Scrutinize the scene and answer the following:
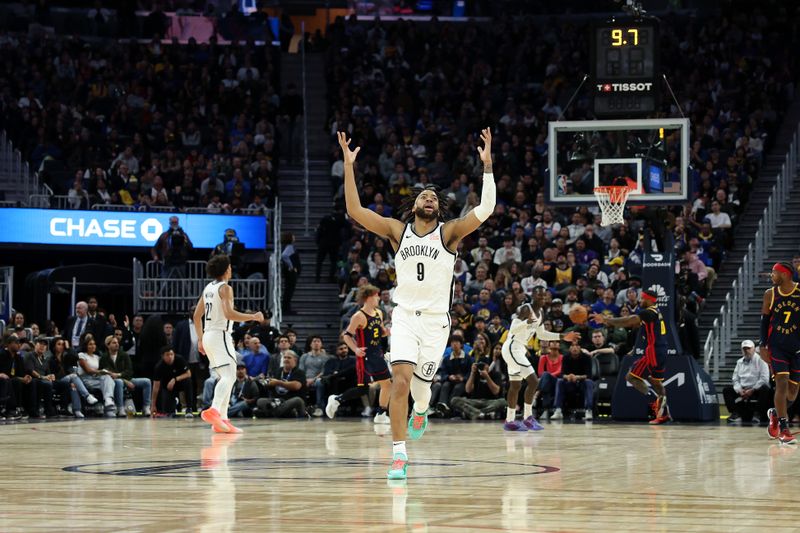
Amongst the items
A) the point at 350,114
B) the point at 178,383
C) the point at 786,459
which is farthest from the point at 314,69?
the point at 786,459

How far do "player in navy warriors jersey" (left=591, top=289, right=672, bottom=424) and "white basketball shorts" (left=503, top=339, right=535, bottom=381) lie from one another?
7.14ft

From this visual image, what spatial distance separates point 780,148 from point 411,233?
22298 millimetres

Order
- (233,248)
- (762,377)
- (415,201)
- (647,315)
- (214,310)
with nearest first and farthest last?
(415,201) < (214,310) < (647,315) < (762,377) < (233,248)

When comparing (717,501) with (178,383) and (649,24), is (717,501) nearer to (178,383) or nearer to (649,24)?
(649,24)

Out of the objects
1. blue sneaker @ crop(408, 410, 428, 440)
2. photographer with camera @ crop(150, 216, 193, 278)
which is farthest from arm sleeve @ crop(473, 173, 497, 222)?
photographer with camera @ crop(150, 216, 193, 278)

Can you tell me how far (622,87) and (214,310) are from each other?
7.38 metres

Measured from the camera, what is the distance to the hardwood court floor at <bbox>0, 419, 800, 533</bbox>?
757cm

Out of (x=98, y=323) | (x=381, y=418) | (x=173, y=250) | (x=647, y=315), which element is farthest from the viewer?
(x=173, y=250)

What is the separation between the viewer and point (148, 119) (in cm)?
3388

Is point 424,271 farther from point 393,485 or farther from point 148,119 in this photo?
point 148,119

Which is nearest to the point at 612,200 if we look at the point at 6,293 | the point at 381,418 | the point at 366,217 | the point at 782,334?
the point at 381,418

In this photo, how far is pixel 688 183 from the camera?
66.8 feet

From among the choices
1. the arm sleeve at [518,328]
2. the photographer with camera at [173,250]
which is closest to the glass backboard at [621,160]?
the arm sleeve at [518,328]

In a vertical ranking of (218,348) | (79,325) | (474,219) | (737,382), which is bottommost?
(737,382)
